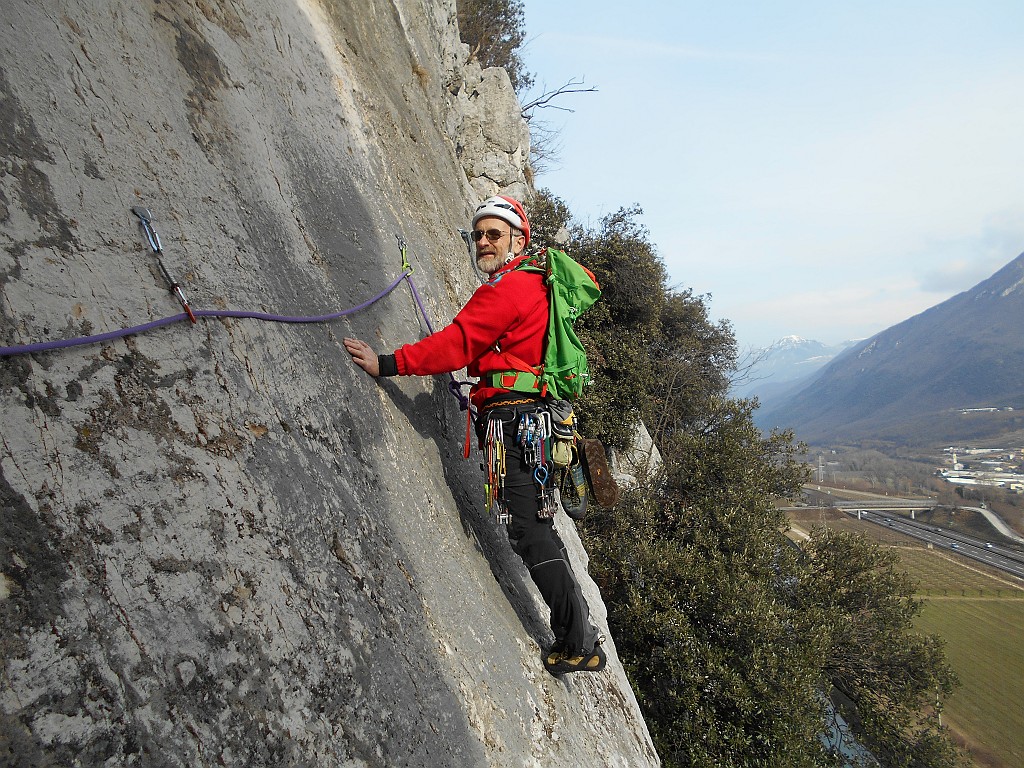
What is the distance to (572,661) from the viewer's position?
3.92 metres

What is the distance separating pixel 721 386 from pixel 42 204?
67.2ft

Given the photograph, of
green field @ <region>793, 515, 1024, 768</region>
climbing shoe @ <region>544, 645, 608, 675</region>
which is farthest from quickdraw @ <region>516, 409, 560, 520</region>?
green field @ <region>793, 515, 1024, 768</region>

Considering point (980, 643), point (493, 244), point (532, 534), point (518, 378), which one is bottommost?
point (980, 643)

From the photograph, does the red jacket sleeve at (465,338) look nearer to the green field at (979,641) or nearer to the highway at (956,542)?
the green field at (979,641)

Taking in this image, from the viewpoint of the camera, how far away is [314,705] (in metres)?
2.11

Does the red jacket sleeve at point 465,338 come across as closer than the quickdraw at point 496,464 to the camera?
Yes

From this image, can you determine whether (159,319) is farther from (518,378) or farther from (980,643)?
(980,643)

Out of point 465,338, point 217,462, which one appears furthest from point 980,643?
point 217,462

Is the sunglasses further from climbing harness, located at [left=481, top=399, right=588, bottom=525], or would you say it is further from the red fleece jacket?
climbing harness, located at [left=481, top=399, right=588, bottom=525]

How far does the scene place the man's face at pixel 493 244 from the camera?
3.97m

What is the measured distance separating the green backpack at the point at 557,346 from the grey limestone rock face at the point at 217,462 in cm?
87

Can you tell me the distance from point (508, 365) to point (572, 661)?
2.14 m

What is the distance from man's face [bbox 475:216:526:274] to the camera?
3.97 metres

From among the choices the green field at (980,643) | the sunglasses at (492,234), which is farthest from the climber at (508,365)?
the green field at (980,643)
